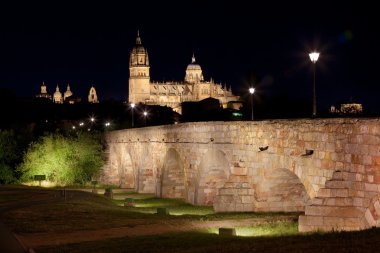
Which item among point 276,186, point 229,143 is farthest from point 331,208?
point 229,143

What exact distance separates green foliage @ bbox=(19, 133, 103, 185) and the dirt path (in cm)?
3299

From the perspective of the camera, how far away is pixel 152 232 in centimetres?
2116

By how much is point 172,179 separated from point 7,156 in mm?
27650

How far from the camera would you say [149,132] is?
47250mm

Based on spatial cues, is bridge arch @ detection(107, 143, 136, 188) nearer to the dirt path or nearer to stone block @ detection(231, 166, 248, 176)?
stone block @ detection(231, 166, 248, 176)

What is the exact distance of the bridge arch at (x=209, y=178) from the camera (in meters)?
34.0

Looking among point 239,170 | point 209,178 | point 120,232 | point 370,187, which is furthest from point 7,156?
point 370,187

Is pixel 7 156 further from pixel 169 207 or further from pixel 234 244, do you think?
pixel 234 244

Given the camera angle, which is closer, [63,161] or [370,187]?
[370,187]

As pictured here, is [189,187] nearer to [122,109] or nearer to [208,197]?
[208,197]

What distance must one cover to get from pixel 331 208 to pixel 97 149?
1826 inches

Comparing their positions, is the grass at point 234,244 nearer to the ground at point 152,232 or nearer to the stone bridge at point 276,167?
the ground at point 152,232

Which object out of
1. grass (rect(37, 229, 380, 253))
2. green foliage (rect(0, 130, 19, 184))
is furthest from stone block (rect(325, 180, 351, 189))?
green foliage (rect(0, 130, 19, 184))

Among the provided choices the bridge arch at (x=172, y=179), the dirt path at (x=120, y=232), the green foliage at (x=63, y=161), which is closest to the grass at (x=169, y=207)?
the bridge arch at (x=172, y=179)
